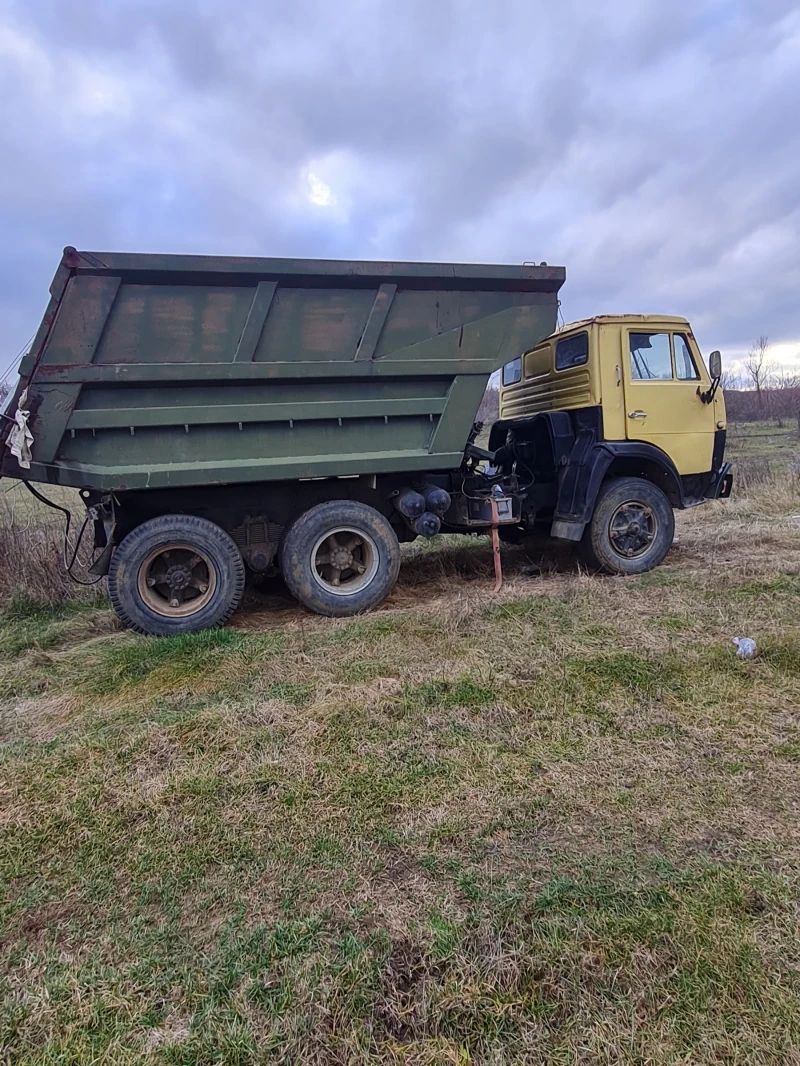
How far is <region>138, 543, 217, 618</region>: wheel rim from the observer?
4762 mm

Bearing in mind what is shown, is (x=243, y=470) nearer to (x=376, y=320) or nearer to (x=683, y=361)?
(x=376, y=320)

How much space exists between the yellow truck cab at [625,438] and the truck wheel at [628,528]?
0.01 metres

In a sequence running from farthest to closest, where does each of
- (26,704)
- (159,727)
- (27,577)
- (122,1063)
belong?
(27,577), (26,704), (159,727), (122,1063)

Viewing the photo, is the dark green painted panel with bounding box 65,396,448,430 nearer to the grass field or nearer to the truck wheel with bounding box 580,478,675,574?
the grass field

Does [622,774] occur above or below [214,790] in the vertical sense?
above

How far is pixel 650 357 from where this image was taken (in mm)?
6090

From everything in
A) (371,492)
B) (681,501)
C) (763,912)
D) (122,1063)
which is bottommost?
(122,1063)

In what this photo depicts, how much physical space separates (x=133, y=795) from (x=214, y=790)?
36 cm

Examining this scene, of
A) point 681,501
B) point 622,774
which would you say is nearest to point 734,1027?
point 622,774

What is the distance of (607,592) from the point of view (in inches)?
204

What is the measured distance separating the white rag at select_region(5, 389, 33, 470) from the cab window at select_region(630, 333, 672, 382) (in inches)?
214

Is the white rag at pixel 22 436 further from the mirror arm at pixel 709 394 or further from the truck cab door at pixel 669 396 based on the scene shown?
the mirror arm at pixel 709 394

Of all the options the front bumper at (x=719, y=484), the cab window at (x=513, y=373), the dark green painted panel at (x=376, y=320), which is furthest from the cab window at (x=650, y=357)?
the dark green painted panel at (x=376, y=320)

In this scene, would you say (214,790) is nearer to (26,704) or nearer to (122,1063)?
(122,1063)
